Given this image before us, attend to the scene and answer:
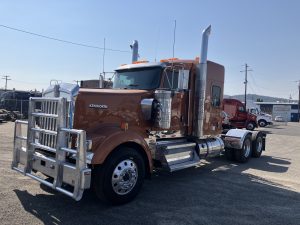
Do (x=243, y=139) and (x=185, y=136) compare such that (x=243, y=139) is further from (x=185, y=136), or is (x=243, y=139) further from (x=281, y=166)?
(x=185, y=136)

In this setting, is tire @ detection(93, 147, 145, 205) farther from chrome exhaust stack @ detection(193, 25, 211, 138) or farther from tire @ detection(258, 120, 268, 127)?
tire @ detection(258, 120, 268, 127)

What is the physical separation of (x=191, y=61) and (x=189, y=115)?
141cm

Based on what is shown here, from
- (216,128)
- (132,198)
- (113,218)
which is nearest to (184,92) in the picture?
(216,128)

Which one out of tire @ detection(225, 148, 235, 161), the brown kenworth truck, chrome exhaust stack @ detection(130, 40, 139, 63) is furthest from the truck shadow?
chrome exhaust stack @ detection(130, 40, 139, 63)

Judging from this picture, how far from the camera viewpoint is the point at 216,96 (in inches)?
355

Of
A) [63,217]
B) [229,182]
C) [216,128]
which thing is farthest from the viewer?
[216,128]

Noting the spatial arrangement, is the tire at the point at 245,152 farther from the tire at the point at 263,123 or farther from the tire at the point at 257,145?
the tire at the point at 263,123

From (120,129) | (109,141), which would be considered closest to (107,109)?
(120,129)

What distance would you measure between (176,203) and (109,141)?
5.77 feet

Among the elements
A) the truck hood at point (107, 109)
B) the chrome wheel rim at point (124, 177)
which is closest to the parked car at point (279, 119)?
the truck hood at point (107, 109)

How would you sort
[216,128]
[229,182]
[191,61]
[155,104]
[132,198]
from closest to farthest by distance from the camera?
[132,198]
[155,104]
[229,182]
[191,61]
[216,128]

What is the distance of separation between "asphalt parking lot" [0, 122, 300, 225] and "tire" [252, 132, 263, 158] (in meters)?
3.21

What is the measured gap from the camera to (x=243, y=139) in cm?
1038

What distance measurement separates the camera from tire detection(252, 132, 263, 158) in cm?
1165
